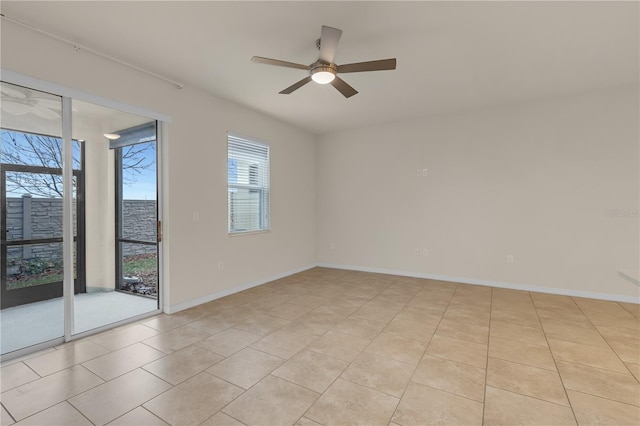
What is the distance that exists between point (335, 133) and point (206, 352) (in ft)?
15.5

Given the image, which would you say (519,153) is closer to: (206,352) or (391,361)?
(391,361)

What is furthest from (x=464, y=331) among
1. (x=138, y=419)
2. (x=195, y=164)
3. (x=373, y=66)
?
(x=195, y=164)

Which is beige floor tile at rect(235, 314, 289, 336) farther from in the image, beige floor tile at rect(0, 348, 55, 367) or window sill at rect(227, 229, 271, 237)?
beige floor tile at rect(0, 348, 55, 367)

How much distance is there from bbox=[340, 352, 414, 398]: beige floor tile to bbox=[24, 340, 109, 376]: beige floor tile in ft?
7.22

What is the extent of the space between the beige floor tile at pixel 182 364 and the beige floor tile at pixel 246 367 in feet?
0.34

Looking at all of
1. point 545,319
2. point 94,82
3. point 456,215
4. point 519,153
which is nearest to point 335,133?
point 456,215

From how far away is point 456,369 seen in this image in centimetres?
228

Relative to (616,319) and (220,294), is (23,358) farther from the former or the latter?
(616,319)

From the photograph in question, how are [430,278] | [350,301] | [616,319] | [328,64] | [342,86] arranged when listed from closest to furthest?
[328,64], [342,86], [616,319], [350,301], [430,278]

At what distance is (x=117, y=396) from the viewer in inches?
77.2

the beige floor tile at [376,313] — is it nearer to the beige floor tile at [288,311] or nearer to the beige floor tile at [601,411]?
the beige floor tile at [288,311]

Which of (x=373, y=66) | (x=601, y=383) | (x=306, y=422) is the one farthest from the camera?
(x=373, y=66)

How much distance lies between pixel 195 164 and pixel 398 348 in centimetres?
322

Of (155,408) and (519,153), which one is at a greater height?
(519,153)
